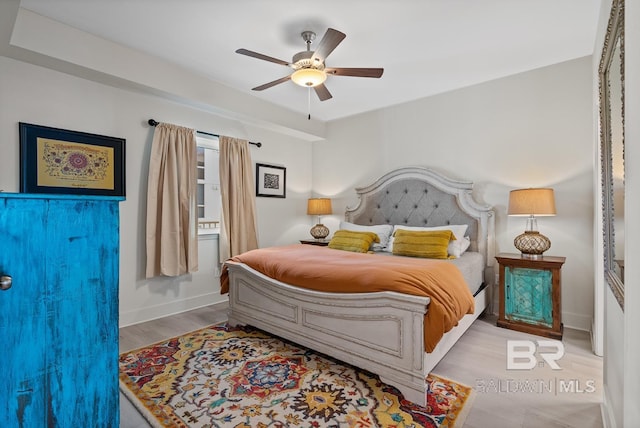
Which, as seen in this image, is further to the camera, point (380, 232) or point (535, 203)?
point (380, 232)

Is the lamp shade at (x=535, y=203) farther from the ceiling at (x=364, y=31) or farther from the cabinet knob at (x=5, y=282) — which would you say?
the cabinet knob at (x=5, y=282)

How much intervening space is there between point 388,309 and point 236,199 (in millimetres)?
2622

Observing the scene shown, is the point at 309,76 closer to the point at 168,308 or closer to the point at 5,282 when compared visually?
the point at 5,282

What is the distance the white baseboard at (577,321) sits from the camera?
2975 millimetres

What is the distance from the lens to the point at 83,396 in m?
1.22

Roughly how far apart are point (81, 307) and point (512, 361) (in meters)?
2.74

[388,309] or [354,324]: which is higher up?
[388,309]

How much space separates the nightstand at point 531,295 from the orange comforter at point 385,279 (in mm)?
907

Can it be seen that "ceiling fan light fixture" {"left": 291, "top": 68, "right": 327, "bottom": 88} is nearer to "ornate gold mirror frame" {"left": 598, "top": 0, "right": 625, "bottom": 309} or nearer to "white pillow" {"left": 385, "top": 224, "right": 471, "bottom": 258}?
"ornate gold mirror frame" {"left": 598, "top": 0, "right": 625, "bottom": 309}

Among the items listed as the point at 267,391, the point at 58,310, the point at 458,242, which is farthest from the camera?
the point at 458,242

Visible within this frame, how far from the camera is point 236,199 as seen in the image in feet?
13.2

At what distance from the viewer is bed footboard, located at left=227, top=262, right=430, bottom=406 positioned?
6.25 feet

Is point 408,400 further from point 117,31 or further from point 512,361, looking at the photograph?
point 117,31

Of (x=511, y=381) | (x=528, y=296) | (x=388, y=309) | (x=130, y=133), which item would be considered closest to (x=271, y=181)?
(x=130, y=133)
